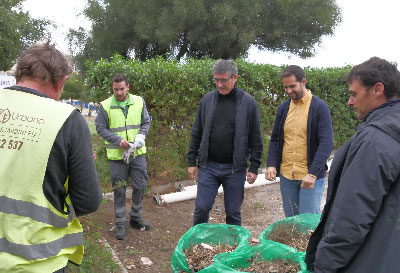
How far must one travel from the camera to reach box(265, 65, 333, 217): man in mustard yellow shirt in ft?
11.6

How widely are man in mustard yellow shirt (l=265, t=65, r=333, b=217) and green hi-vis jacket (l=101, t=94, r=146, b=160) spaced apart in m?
1.99

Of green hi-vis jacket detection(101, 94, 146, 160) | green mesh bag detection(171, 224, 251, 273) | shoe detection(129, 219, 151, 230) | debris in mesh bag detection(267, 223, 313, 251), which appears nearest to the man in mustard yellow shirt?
debris in mesh bag detection(267, 223, 313, 251)

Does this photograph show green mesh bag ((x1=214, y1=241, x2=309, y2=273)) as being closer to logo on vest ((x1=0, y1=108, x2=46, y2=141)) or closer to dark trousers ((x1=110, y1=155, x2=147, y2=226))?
logo on vest ((x1=0, y1=108, x2=46, y2=141))

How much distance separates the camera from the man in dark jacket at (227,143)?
12.6 feet

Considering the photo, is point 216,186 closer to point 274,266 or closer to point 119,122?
point 274,266

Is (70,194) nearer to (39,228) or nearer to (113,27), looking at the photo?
(39,228)

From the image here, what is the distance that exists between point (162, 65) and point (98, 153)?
195 centimetres

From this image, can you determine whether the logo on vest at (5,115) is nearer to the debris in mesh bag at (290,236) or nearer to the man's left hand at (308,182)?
the debris in mesh bag at (290,236)

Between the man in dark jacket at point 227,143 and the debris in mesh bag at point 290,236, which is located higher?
the man in dark jacket at point 227,143

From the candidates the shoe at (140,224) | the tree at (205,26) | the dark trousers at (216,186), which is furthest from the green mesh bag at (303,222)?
the tree at (205,26)

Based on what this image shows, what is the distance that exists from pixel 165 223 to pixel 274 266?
9.52ft

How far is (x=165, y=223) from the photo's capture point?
216 inches

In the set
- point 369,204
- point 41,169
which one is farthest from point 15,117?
A: point 369,204

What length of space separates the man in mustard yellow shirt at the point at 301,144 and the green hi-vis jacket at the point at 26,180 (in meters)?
2.51
